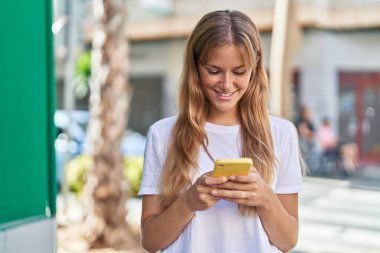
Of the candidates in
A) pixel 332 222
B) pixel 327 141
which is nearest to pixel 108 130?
pixel 332 222

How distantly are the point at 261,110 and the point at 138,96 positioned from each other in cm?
1873

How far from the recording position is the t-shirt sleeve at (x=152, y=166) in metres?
1.64

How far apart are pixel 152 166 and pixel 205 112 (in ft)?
0.70

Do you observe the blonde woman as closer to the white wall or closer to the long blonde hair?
the long blonde hair

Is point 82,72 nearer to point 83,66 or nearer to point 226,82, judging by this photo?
point 83,66

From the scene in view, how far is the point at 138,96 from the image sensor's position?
798 inches

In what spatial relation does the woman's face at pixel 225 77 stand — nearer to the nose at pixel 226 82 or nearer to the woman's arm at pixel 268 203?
the nose at pixel 226 82

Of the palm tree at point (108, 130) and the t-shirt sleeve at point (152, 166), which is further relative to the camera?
the palm tree at point (108, 130)

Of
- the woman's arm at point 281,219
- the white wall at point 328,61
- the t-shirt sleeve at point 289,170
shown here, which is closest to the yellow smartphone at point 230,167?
the woman's arm at point 281,219

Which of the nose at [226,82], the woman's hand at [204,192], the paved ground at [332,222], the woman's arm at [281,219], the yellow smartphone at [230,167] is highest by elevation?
the nose at [226,82]

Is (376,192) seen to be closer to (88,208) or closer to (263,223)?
(88,208)

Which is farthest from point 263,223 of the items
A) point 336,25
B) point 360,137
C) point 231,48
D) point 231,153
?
point 336,25

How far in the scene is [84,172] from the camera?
9.51m

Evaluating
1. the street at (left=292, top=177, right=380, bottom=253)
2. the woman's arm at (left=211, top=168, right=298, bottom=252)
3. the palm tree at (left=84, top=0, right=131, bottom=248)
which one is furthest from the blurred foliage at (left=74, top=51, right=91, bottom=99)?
the woman's arm at (left=211, top=168, right=298, bottom=252)
